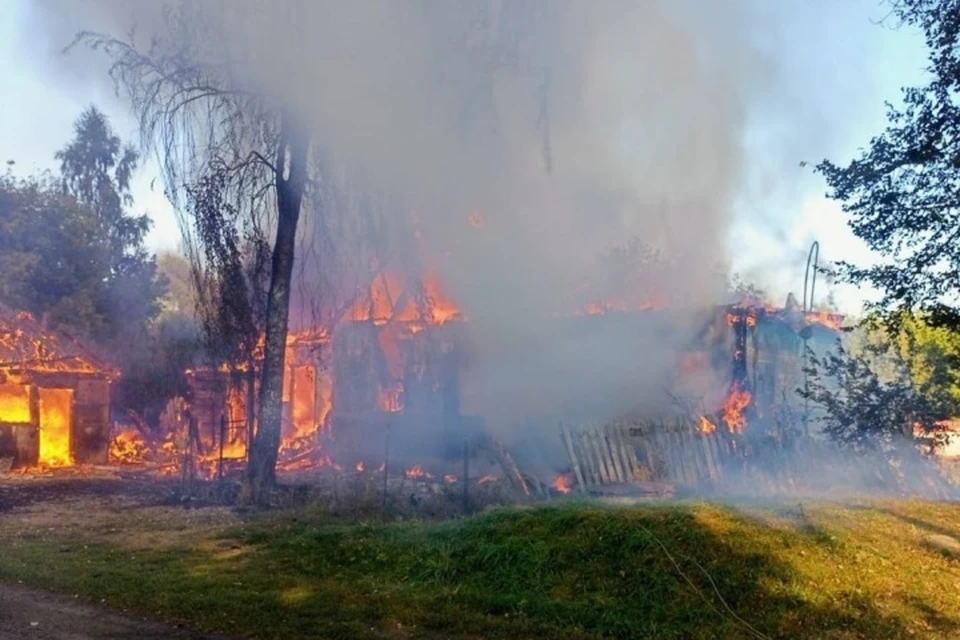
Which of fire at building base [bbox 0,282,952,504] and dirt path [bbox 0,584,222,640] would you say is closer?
dirt path [bbox 0,584,222,640]

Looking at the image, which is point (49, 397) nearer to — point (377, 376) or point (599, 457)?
point (377, 376)

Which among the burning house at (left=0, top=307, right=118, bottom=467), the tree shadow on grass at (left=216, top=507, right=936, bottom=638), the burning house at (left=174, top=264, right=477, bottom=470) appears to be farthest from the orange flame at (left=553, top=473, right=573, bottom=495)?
the burning house at (left=0, top=307, right=118, bottom=467)

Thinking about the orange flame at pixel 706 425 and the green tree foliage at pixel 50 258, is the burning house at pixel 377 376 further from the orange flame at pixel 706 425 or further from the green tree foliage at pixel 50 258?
the green tree foliage at pixel 50 258

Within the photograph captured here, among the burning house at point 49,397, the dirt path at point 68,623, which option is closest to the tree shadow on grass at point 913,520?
the dirt path at point 68,623

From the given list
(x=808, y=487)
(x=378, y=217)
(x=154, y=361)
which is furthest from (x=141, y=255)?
(x=808, y=487)

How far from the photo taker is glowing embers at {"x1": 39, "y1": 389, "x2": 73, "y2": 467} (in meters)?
23.2

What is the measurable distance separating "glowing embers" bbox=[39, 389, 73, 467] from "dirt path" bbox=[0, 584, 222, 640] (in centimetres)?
1741

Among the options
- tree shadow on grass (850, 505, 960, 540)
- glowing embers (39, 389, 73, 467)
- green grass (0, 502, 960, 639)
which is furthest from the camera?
glowing embers (39, 389, 73, 467)

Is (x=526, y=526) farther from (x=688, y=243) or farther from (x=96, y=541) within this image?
(x=688, y=243)

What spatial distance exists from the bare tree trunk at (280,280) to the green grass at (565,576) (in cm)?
491

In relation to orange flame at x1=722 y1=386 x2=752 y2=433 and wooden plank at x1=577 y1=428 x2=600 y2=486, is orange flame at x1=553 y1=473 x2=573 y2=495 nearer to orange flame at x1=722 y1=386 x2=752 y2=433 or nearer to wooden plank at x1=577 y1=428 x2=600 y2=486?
wooden plank at x1=577 y1=428 x2=600 y2=486

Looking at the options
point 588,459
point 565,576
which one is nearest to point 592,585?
point 565,576

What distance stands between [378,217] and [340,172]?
1315 mm

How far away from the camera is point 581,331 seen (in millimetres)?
20281
